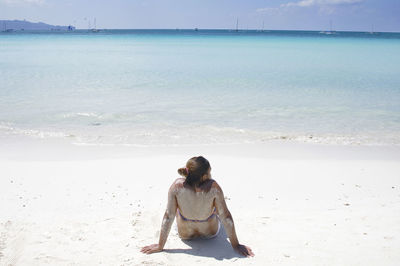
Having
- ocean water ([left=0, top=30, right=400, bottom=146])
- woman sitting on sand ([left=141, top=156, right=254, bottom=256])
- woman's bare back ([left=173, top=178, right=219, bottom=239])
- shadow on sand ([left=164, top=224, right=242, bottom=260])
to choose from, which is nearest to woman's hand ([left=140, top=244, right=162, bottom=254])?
woman sitting on sand ([left=141, top=156, right=254, bottom=256])

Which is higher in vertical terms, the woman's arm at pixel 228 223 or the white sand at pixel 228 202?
the woman's arm at pixel 228 223

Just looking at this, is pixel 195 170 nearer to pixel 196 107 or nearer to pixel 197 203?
pixel 197 203

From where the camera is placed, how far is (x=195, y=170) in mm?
3695

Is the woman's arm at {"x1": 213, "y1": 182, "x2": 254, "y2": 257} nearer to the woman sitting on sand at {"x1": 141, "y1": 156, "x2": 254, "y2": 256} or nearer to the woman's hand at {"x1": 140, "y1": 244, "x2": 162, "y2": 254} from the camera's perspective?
the woman sitting on sand at {"x1": 141, "y1": 156, "x2": 254, "y2": 256}

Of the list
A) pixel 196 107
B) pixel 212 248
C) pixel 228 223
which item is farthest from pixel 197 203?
pixel 196 107

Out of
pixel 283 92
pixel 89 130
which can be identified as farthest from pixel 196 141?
pixel 283 92

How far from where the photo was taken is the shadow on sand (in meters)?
3.83

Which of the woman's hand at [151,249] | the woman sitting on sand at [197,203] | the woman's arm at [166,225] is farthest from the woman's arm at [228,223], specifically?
the woman's hand at [151,249]

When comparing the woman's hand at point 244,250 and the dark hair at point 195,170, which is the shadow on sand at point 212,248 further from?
the dark hair at point 195,170

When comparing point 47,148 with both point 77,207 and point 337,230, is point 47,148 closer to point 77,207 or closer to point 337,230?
point 77,207

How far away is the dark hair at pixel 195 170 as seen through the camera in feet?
12.0

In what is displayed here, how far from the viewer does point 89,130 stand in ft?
33.7

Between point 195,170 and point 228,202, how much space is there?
197 cm

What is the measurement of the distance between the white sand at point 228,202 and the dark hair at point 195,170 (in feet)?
2.58
